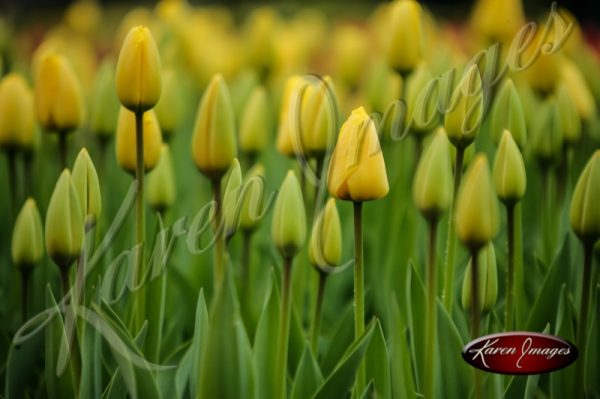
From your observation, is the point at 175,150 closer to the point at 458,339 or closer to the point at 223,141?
the point at 223,141

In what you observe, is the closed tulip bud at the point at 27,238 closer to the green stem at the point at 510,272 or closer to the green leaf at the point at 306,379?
the green leaf at the point at 306,379

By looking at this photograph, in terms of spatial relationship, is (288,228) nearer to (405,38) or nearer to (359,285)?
(359,285)

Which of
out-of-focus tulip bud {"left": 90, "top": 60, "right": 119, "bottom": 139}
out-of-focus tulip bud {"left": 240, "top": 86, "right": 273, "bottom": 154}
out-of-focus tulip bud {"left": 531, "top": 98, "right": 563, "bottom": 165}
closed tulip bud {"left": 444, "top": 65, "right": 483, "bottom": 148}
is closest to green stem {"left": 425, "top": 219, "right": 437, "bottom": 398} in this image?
closed tulip bud {"left": 444, "top": 65, "right": 483, "bottom": 148}

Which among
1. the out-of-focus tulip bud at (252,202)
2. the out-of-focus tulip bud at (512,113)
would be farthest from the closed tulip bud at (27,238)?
the out-of-focus tulip bud at (512,113)

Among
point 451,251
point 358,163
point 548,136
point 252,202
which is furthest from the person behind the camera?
point 548,136

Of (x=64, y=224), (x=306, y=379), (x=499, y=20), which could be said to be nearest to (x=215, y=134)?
(x=64, y=224)

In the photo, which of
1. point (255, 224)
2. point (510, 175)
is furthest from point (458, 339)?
point (255, 224)

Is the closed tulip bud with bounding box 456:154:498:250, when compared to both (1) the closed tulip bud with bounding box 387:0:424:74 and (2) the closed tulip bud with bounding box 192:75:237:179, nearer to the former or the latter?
(2) the closed tulip bud with bounding box 192:75:237:179

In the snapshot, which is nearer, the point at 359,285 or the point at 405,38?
the point at 359,285
